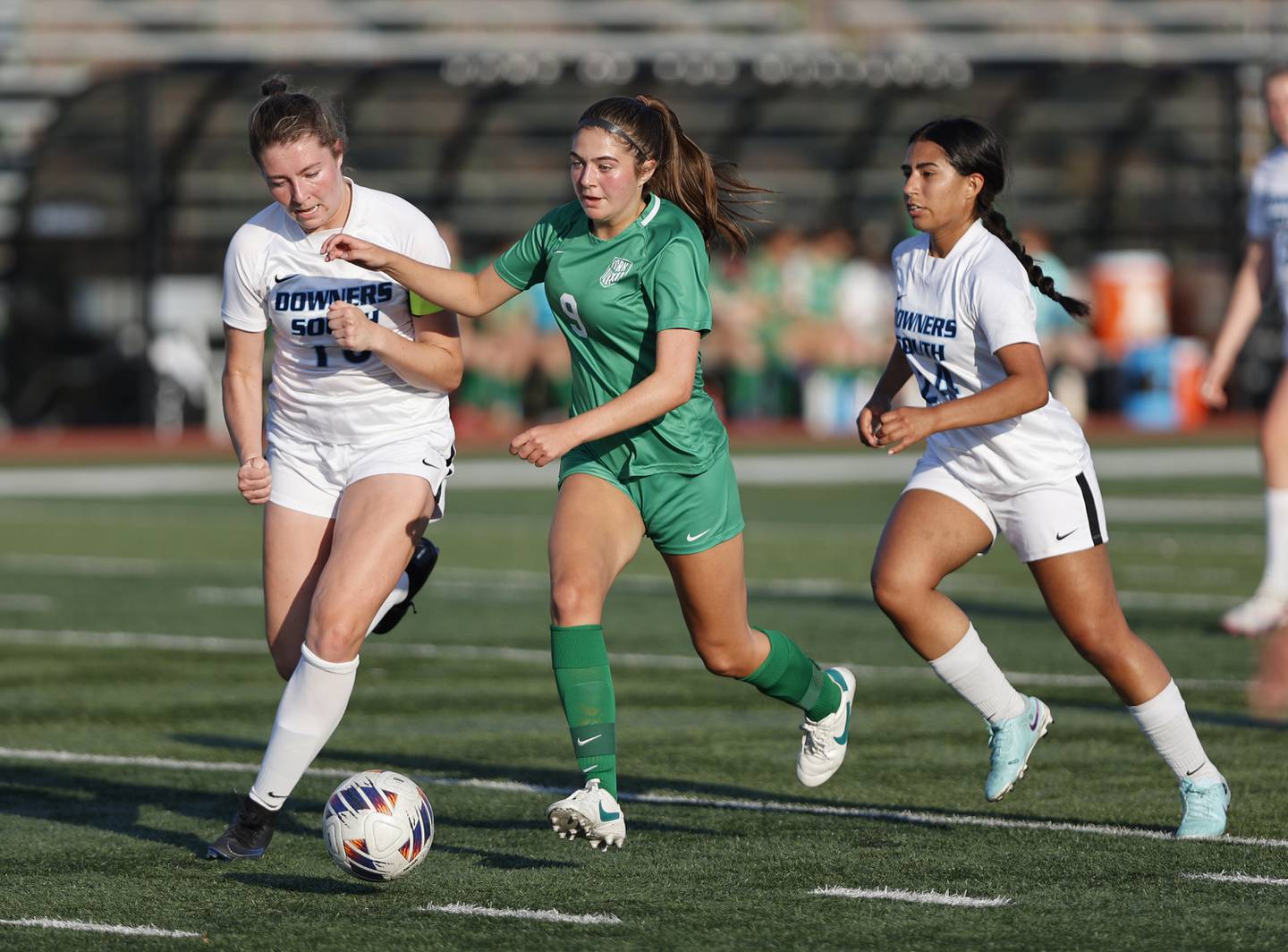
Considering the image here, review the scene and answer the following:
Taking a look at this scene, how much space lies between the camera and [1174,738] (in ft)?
21.5

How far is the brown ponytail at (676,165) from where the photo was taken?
629 cm

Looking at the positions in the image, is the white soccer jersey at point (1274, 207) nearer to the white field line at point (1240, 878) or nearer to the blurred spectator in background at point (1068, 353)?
the white field line at point (1240, 878)

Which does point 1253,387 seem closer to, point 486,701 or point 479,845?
point 486,701

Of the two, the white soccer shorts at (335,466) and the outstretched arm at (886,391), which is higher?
the outstretched arm at (886,391)

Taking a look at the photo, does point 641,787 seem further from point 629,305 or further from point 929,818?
point 629,305

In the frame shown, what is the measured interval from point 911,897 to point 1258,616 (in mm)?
5547

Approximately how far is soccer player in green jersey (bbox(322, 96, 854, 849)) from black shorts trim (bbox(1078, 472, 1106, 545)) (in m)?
0.95

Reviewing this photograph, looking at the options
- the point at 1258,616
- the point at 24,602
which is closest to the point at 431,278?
the point at 1258,616

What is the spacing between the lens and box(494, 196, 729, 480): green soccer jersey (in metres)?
6.24

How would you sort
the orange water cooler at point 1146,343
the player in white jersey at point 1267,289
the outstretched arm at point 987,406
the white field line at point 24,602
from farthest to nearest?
1. the orange water cooler at point 1146,343
2. the white field line at point 24,602
3. the player in white jersey at point 1267,289
4. the outstretched arm at point 987,406

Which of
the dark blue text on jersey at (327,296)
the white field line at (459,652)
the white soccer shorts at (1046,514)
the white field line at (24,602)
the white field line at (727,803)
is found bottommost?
the white field line at (727,803)

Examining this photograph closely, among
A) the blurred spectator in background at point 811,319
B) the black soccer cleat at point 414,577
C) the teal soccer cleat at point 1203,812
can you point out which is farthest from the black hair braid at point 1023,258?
the blurred spectator in background at point 811,319

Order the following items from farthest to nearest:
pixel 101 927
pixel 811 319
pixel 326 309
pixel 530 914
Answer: pixel 811 319 → pixel 326 309 → pixel 530 914 → pixel 101 927

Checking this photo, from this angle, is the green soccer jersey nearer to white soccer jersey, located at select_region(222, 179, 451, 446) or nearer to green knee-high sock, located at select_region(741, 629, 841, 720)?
white soccer jersey, located at select_region(222, 179, 451, 446)
